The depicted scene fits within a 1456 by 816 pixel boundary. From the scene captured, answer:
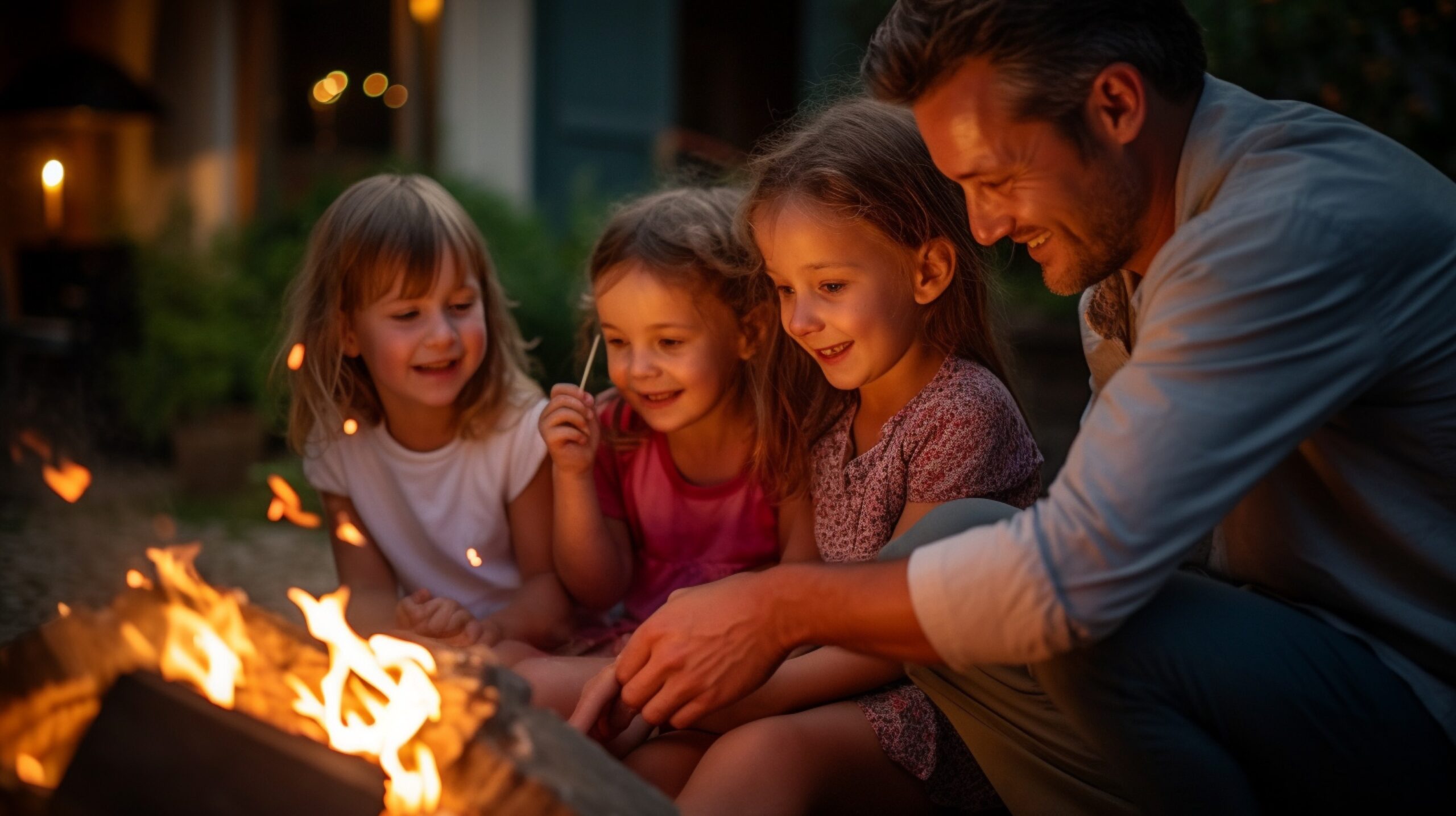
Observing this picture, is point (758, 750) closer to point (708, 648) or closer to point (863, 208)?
point (708, 648)

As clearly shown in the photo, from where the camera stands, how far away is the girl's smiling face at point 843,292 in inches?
87.7

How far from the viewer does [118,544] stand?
15.4 ft

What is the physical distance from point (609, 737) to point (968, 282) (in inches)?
41.9

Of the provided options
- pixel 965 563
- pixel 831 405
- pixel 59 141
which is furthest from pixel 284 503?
pixel 59 141

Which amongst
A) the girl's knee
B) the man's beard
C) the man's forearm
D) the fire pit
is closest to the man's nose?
the man's beard

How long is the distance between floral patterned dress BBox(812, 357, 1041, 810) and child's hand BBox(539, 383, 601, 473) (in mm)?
512

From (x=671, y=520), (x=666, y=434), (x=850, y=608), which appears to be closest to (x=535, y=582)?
(x=671, y=520)

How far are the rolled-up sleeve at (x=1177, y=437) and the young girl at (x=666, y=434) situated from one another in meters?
0.96

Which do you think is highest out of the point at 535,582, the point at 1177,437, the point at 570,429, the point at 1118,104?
the point at 1118,104

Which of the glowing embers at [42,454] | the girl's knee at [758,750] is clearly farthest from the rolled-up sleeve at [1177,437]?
the glowing embers at [42,454]

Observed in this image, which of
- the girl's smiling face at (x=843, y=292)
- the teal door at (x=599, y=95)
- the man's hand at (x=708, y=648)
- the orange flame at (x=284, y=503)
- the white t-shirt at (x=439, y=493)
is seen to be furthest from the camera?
the teal door at (x=599, y=95)

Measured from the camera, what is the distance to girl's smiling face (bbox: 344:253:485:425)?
260 cm

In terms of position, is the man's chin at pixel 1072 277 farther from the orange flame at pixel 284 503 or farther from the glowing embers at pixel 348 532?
the glowing embers at pixel 348 532

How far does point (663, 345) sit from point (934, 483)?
667 millimetres
